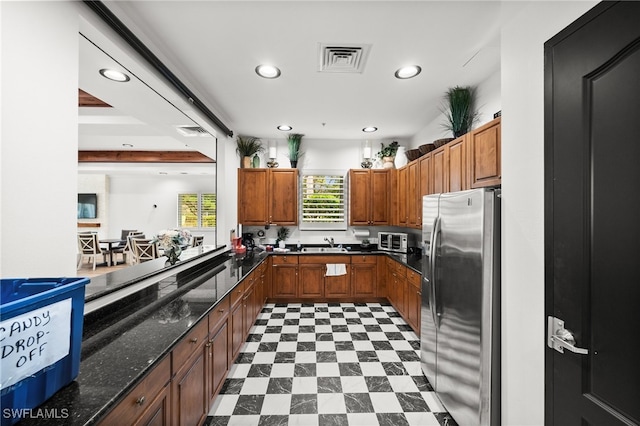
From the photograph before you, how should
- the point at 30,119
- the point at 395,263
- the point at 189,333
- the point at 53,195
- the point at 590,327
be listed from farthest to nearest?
the point at 395,263 < the point at 189,333 < the point at 53,195 < the point at 30,119 < the point at 590,327

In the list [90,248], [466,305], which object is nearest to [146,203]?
[90,248]

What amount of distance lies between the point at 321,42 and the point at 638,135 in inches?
76.2

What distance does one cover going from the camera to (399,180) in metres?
4.47

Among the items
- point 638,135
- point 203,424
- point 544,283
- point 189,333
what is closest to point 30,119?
point 189,333

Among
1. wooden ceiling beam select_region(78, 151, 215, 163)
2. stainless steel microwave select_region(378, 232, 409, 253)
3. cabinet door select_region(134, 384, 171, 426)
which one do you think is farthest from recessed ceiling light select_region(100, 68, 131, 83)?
stainless steel microwave select_region(378, 232, 409, 253)

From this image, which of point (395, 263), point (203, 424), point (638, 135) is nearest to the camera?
point (638, 135)

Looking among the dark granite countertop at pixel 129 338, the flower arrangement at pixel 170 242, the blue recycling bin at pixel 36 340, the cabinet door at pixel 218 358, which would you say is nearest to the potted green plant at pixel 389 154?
the dark granite countertop at pixel 129 338

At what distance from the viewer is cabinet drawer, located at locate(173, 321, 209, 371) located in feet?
4.59

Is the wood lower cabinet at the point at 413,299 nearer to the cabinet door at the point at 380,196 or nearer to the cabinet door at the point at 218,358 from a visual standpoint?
the cabinet door at the point at 380,196

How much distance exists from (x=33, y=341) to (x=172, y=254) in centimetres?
195

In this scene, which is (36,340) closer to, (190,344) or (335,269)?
(190,344)

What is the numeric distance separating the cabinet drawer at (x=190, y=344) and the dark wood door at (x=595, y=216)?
1.80 meters

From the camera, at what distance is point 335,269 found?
4.46 metres

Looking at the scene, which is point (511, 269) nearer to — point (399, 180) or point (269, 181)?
point (399, 180)
